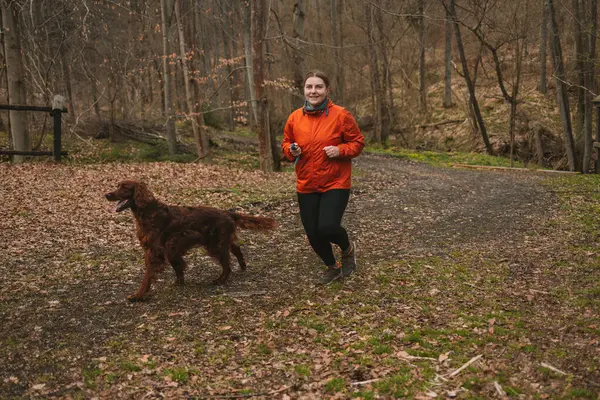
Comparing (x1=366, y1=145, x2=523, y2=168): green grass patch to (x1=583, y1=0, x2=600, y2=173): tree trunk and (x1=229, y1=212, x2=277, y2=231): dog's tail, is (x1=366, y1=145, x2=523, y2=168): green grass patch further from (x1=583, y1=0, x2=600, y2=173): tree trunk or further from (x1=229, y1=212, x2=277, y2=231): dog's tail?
(x1=229, y1=212, x2=277, y2=231): dog's tail

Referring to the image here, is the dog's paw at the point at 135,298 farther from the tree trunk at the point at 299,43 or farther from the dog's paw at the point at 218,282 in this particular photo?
the tree trunk at the point at 299,43

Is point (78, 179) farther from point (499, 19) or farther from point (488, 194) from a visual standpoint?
point (499, 19)

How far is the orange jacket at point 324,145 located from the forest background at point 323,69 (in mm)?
6572

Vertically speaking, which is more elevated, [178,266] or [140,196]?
[140,196]

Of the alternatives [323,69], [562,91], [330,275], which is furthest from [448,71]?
[330,275]

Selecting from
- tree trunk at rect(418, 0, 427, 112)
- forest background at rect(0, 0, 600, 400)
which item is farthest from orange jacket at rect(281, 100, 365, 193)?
tree trunk at rect(418, 0, 427, 112)

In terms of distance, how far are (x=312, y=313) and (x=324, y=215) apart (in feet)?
3.45

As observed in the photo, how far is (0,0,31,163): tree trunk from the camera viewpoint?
1355 centimetres

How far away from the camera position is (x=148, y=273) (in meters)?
5.41

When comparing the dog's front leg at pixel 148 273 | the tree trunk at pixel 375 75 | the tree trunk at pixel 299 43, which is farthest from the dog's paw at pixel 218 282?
the tree trunk at pixel 375 75

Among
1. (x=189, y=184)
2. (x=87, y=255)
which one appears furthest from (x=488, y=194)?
(x=87, y=255)

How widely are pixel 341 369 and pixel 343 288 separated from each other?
187 cm

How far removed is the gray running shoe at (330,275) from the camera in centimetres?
601

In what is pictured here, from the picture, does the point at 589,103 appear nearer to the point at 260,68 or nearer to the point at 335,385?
the point at 260,68
